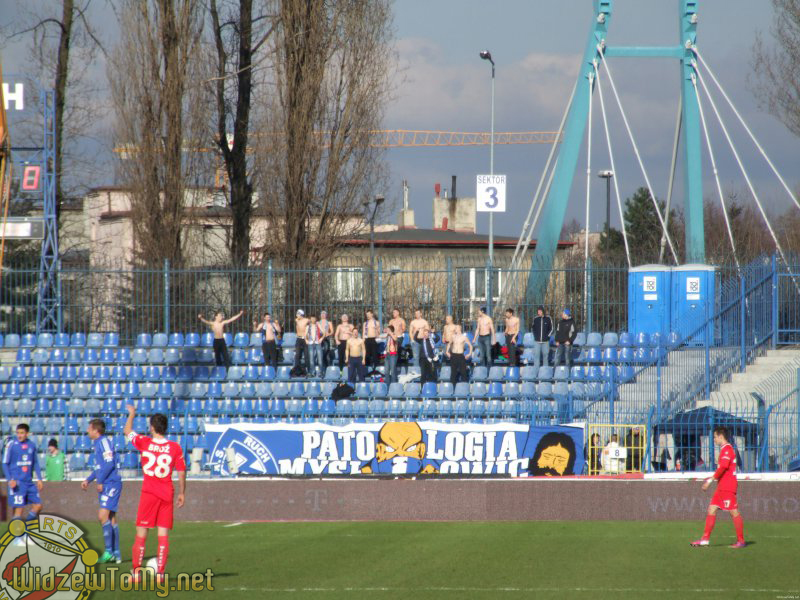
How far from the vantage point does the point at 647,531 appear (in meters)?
15.4

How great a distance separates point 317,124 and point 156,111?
4462 millimetres

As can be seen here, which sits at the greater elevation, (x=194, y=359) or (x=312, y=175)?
(x=312, y=175)

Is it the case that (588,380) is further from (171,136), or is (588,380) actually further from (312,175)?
(171,136)

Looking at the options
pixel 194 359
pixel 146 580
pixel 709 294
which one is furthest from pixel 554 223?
pixel 146 580

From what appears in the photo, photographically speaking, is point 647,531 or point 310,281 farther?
point 310,281

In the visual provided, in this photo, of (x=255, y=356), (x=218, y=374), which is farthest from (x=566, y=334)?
(x=218, y=374)

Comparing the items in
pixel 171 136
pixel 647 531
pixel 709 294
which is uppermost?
pixel 171 136

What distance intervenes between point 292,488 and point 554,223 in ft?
44.6

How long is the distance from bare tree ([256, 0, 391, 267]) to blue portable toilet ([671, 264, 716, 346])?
1036 centimetres

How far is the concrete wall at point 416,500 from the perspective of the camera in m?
17.1

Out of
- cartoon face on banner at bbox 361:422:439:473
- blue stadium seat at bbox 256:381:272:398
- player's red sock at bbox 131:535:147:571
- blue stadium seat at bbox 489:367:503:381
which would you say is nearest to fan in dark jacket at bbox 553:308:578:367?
blue stadium seat at bbox 489:367:503:381

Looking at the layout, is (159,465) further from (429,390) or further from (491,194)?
(491,194)

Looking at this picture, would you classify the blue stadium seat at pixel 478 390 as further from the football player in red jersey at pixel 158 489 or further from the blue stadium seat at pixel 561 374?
the football player in red jersey at pixel 158 489

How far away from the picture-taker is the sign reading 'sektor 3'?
63.0 feet
